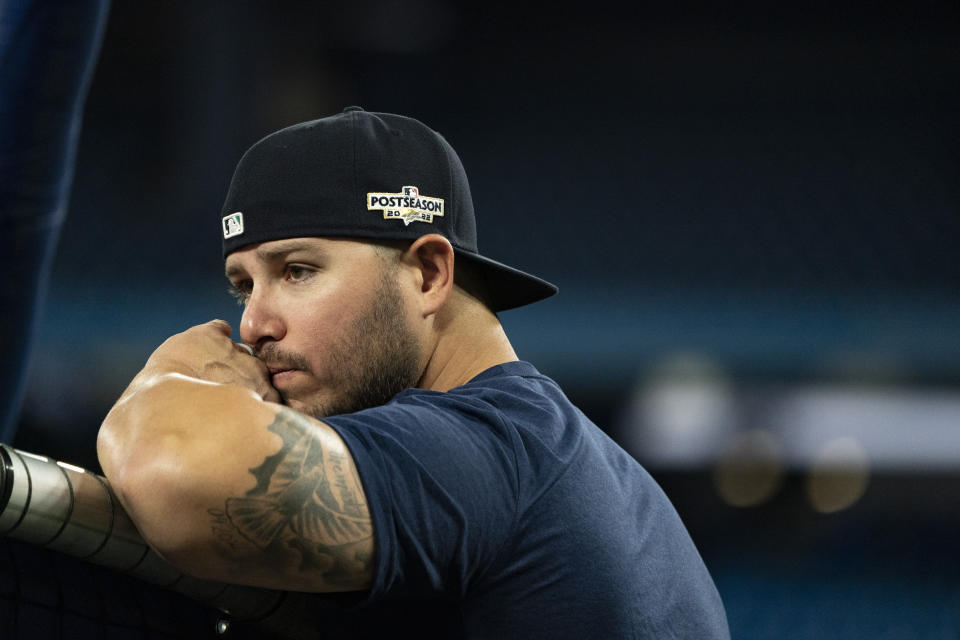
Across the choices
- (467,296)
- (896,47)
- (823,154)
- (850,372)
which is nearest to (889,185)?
(823,154)

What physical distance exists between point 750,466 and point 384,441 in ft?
17.2

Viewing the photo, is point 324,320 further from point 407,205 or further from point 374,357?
point 407,205

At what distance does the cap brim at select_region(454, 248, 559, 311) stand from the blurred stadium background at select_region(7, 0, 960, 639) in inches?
149

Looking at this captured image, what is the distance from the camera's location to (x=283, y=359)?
1221mm

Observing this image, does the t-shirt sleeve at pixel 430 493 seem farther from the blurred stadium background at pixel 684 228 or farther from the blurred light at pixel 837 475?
the blurred light at pixel 837 475

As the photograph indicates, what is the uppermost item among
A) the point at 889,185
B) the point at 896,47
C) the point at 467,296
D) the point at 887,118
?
the point at 896,47

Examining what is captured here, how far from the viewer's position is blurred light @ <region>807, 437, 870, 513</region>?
18.7 ft

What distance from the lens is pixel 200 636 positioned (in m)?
0.96

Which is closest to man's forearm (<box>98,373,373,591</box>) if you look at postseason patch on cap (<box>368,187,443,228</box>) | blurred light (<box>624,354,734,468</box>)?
postseason patch on cap (<box>368,187,443,228</box>)

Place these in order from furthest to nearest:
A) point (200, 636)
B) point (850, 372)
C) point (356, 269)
A: point (850, 372) → point (356, 269) → point (200, 636)

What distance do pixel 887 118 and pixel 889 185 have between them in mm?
598

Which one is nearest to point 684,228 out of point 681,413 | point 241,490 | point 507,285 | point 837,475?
point 681,413

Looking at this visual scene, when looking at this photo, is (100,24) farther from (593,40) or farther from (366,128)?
(593,40)

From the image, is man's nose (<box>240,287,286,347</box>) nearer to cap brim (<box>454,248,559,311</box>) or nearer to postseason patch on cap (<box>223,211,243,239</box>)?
postseason patch on cap (<box>223,211,243,239</box>)
